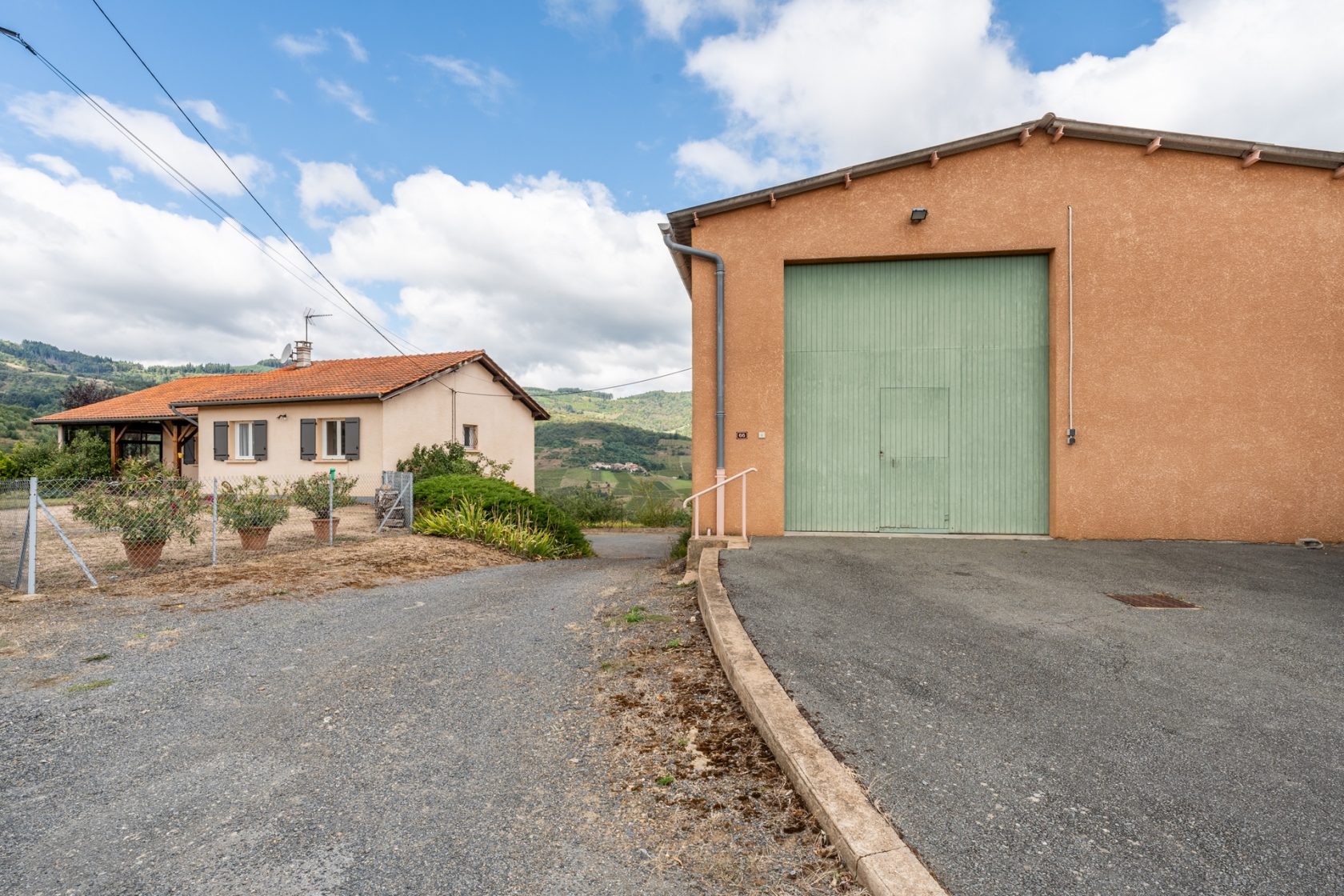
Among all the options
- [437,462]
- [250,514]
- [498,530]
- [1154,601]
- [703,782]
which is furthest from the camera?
[437,462]

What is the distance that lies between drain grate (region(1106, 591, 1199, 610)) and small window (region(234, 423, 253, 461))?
72.1 feet

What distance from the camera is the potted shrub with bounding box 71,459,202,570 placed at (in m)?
7.62

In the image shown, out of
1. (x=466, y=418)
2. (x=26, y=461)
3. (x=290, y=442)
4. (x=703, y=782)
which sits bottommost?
(x=703, y=782)

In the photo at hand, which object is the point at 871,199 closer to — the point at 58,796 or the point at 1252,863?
the point at 1252,863

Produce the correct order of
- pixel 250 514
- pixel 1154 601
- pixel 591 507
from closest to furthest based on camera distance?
pixel 1154 601
pixel 250 514
pixel 591 507

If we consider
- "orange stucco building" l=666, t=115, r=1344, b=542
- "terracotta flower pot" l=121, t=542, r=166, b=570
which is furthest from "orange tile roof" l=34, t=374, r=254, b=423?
"orange stucco building" l=666, t=115, r=1344, b=542

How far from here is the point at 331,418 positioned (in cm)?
1795

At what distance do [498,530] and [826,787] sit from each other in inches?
399

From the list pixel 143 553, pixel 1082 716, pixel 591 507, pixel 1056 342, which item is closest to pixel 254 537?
pixel 143 553

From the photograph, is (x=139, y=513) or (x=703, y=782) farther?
(x=139, y=513)

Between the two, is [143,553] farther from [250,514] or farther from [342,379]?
[342,379]

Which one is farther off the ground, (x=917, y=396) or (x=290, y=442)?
(x=917, y=396)

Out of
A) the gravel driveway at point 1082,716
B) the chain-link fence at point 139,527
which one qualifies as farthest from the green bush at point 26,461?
the gravel driveway at point 1082,716

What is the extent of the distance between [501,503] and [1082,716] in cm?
1094
